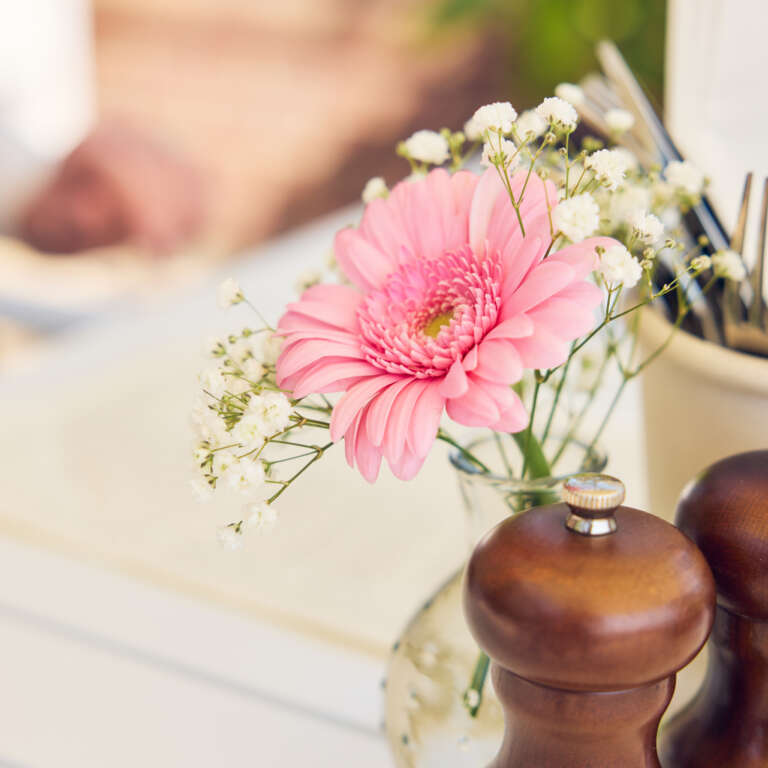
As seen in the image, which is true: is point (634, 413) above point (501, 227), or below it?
below

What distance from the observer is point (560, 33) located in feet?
7.25

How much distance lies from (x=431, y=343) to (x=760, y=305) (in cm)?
16

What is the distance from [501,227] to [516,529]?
9cm

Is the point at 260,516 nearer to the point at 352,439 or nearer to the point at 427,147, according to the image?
the point at 352,439

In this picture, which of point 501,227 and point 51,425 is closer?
point 501,227

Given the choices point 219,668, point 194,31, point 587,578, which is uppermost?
point 194,31

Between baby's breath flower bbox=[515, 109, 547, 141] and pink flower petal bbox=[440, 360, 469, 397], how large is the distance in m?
0.09

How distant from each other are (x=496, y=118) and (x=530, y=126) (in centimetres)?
3

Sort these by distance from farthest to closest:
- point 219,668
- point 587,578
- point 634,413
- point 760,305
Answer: point 634,413
point 219,668
point 760,305
point 587,578

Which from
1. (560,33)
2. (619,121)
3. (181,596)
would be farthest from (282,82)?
(619,121)

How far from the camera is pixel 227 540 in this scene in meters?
0.27

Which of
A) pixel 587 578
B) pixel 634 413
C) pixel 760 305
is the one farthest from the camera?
pixel 634 413

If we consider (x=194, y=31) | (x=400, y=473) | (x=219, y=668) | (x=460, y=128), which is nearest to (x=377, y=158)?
(x=460, y=128)

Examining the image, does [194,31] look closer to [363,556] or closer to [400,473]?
[363,556]
